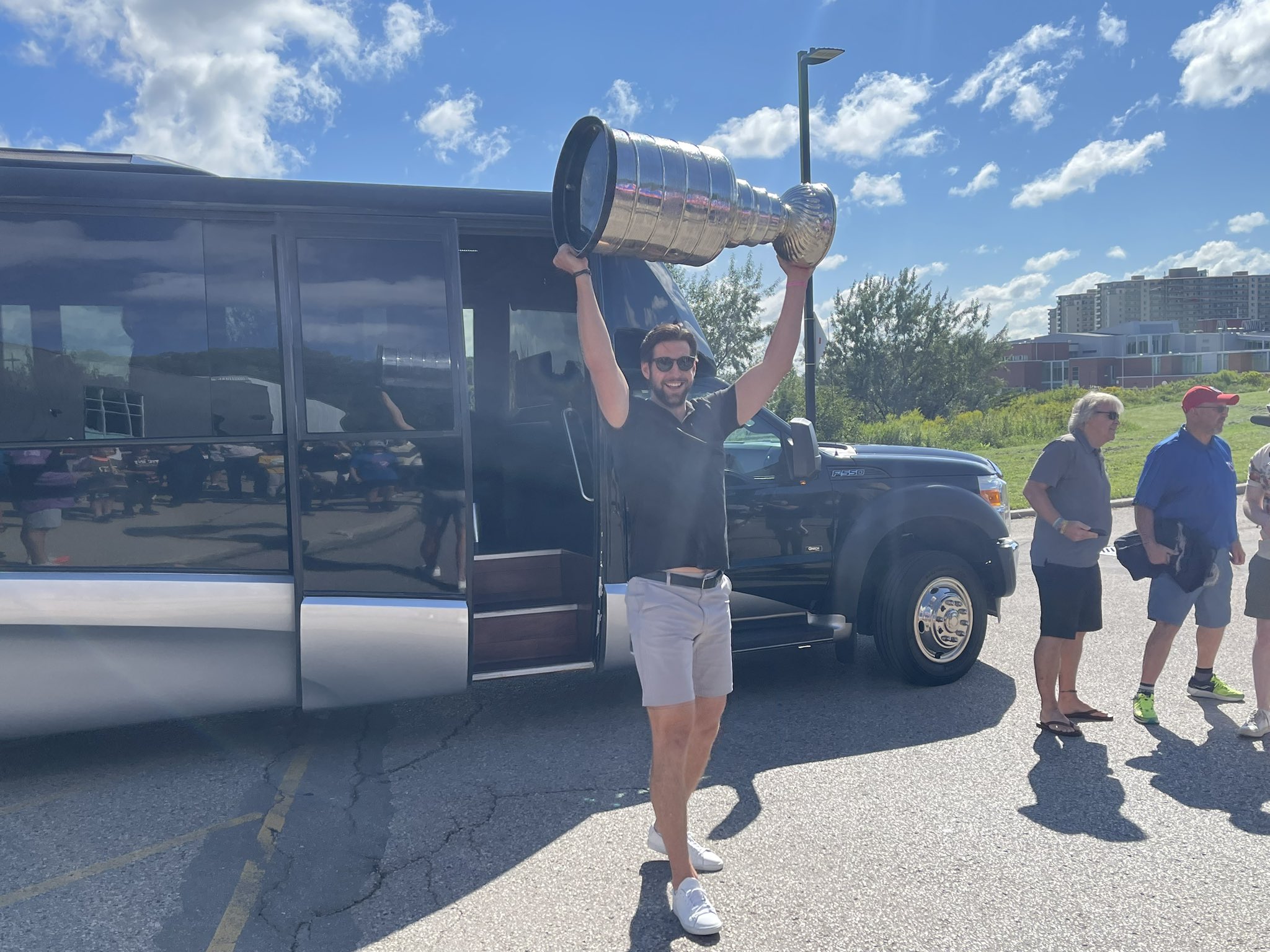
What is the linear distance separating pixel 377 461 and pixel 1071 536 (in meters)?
3.31

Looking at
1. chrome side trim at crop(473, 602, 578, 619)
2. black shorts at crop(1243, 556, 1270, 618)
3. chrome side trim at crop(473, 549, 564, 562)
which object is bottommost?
chrome side trim at crop(473, 602, 578, 619)

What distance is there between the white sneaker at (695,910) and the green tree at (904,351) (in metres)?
36.2

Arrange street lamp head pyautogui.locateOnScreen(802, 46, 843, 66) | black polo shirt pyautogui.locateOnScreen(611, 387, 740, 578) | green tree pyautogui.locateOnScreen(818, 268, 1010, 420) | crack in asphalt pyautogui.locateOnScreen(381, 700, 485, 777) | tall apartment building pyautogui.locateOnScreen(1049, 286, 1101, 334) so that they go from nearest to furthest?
black polo shirt pyautogui.locateOnScreen(611, 387, 740, 578) → crack in asphalt pyautogui.locateOnScreen(381, 700, 485, 777) → street lamp head pyautogui.locateOnScreen(802, 46, 843, 66) → green tree pyautogui.locateOnScreen(818, 268, 1010, 420) → tall apartment building pyautogui.locateOnScreen(1049, 286, 1101, 334)

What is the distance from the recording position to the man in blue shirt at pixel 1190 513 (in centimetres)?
505

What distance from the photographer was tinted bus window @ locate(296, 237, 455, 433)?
15.0 feet

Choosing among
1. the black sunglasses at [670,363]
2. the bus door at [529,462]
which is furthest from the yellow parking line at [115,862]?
the black sunglasses at [670,363]

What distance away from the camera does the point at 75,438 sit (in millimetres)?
4285

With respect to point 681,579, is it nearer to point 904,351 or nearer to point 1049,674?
point 1049,674

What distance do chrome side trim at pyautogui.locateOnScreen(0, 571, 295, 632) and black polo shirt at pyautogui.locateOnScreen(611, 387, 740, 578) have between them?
6.55 feet

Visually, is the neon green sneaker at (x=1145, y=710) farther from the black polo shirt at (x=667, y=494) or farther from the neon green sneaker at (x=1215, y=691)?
the black polo shirt at (x=667, y=494)

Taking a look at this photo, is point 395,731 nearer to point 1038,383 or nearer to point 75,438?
point 75,438

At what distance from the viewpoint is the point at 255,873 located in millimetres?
3590

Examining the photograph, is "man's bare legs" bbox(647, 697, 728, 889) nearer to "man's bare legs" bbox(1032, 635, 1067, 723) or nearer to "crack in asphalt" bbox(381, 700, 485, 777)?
"crack in asphalt" bbox(381, 700, 485, 777)

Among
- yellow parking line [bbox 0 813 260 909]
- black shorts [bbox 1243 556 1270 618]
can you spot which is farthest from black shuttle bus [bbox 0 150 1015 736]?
black shorts [bbox 1243 556 1270 618]
